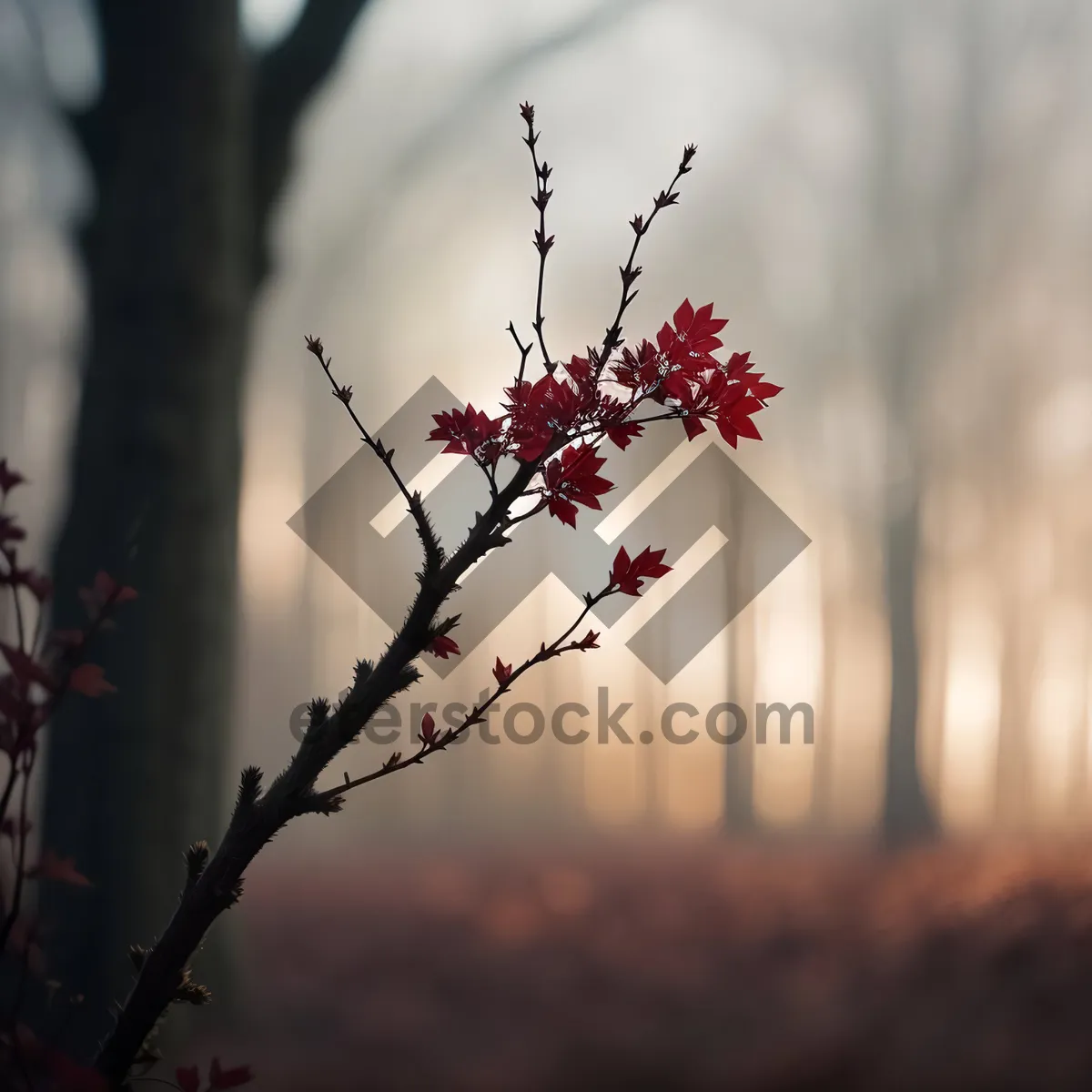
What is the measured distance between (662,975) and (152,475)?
98 cm

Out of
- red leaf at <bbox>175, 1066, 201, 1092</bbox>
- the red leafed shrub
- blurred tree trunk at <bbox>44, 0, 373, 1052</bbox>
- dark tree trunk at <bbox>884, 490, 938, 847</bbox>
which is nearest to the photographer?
the red leafed shrub

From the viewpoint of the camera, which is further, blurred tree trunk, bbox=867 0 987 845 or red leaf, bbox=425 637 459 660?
blurred tree trunk, bbox=867 0 987 845

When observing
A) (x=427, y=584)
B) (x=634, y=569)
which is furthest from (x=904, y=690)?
(x=427, y=584)

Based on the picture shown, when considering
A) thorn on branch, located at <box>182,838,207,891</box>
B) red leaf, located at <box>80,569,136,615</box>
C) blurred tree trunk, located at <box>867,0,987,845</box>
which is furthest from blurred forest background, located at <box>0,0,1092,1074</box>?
thorn on branch, located at <box>182,838,207,891</box>

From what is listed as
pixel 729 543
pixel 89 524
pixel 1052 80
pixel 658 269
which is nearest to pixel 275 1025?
pixel 89 524

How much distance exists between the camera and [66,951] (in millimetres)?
1203

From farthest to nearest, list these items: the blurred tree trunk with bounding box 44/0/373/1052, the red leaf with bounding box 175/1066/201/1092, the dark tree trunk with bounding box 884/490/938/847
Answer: the dark tree trunk with bounding box 884/490/938/847
the blurred tree trunk with bounding box 44/0/373/1052
the red leaf with bounding box 175/1066/201/1092

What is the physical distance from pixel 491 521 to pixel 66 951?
105cm

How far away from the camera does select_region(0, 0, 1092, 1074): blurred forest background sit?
1.26 meters

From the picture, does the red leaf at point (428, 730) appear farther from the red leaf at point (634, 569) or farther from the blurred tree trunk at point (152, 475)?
the blurred tree trunk at point (152, 475)

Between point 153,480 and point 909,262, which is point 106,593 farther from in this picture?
point 909,262

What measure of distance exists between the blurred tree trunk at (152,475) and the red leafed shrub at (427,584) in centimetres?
64

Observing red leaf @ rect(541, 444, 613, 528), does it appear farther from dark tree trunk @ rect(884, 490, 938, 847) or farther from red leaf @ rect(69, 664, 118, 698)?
dark tree trunk @ rect(884, 490, 938, 847)

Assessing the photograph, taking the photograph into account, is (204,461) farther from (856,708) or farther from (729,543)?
(856,708)
